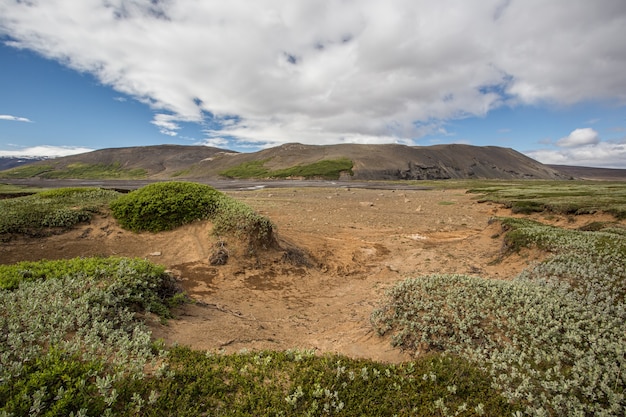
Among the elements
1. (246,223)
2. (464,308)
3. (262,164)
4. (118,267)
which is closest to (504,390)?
(464,308)

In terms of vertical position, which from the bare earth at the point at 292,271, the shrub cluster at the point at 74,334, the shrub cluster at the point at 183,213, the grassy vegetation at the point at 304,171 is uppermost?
the grassy vegetation at the point at 304,171

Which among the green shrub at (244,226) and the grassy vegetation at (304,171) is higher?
the grassy vegetation at (304,171)

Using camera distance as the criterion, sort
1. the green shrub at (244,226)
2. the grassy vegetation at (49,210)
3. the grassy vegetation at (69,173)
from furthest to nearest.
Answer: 1. the grassy vegetation at (69,173)
2. the green shrub at (244,226)
3. the grassy vegetation at (49,210)

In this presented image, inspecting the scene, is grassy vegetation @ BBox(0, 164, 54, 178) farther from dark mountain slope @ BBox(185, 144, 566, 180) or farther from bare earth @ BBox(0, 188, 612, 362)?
bare earth @ BBox(0, 188, 612, 362)

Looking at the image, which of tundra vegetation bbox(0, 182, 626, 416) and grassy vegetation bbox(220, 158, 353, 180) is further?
grassy vegetation bbox(220, 158, 353, 180)

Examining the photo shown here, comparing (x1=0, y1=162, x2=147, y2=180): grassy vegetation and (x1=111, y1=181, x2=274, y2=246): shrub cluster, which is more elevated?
(x1=0, y1=162, x2=147, y2=180): grassy vegetation

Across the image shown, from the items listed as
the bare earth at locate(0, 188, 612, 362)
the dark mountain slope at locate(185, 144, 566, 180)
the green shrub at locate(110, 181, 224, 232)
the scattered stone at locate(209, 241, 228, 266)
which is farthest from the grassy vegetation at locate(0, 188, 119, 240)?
the dark mountain slope at locate(185, 144, 566, 180)

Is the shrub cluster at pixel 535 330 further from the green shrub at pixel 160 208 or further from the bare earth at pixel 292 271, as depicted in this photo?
the green shrub at pixel 160 208

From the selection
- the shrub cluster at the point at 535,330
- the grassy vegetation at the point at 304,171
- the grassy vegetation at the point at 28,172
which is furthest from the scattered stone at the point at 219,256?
the grassy vegetation at the point at 28,172

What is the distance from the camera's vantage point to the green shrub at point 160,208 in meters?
12.7

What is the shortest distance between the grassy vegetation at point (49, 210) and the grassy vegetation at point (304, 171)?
381 feet

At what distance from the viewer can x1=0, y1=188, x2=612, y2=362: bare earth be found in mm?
6391

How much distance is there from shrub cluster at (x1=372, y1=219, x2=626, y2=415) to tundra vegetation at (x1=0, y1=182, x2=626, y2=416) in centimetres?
2

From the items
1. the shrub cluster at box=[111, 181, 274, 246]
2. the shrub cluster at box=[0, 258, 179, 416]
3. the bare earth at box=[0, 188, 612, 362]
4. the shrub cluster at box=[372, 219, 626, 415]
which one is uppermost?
the shrub cluster at box=[111, 181, 274, 246]
